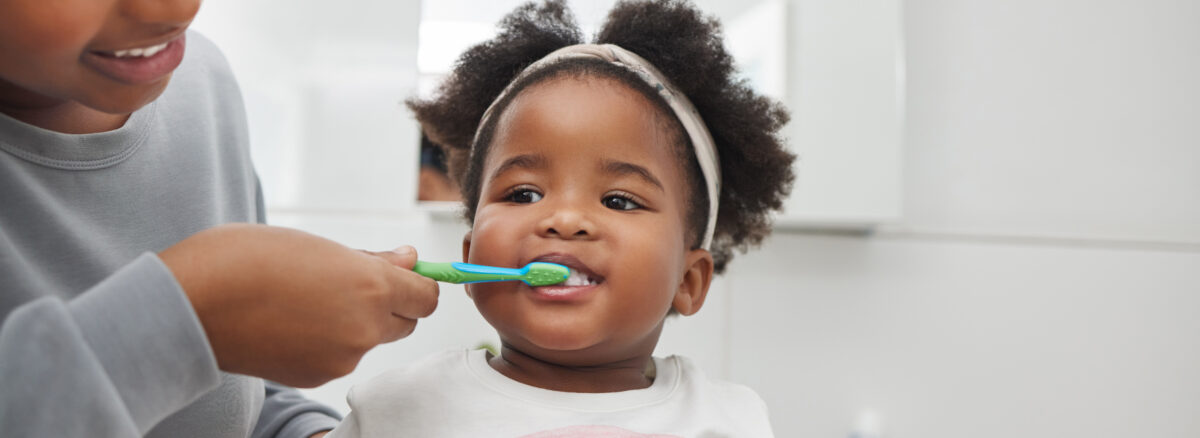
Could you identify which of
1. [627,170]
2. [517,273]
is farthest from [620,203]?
[517,273]

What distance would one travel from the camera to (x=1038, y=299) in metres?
1.43

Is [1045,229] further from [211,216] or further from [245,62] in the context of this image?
[245,62]

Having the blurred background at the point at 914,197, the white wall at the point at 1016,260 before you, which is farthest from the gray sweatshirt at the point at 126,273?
the white wall at the point at 1016,260

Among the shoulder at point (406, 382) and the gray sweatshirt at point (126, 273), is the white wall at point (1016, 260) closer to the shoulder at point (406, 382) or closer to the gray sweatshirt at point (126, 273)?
the shoulder at point (406, 382)

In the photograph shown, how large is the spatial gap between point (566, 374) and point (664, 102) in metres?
0.28

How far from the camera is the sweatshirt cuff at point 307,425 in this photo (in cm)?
77

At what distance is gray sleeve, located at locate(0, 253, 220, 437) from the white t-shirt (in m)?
0.27

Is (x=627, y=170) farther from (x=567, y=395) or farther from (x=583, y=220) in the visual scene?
(x=567, y=395)

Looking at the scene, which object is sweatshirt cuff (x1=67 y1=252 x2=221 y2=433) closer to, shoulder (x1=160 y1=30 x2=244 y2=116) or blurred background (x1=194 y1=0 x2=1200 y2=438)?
shoulder (x1=160 y1=30 x2=244 y2=116)

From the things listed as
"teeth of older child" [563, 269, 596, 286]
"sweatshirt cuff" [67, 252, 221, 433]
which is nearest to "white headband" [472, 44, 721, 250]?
"teeth of older child" [563, 269, 596, 286]

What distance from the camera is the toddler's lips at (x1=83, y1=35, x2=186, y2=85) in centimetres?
48

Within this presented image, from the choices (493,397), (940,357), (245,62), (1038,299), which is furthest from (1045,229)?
(245,62)

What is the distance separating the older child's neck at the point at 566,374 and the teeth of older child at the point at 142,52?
0.41 meters

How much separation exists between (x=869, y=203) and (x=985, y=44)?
1.25ft
